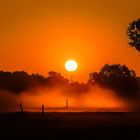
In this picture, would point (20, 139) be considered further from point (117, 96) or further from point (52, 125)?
point (117, 96)

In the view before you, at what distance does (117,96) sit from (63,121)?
128 meters

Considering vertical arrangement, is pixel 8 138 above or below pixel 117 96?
below

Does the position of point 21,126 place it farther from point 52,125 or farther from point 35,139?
point 35,139

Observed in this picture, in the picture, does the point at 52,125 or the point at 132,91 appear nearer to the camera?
the point at 52,125

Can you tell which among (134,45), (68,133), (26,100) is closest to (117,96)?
(26,100)

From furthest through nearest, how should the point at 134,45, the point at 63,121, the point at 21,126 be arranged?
the point at 134,45 → the point at 63,121 → the point at 21,126

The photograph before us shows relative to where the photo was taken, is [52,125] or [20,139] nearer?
[20,139]

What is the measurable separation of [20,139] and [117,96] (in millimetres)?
149952

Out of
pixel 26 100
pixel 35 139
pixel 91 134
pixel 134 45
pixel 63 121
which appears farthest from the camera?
pixel 26 100

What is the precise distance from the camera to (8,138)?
49.1 meters

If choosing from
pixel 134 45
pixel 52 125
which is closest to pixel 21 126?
pixel 52 125

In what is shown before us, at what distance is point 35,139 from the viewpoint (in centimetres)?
4825

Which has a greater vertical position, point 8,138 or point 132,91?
point 132,91

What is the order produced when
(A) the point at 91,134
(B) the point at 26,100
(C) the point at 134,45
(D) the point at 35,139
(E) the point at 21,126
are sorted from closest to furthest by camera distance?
(D) the point at 35,139 < (A) the point at 91,134 < (E) the point at 21,126 < (C) the point at 134,45 < (B) the point at 26,100
